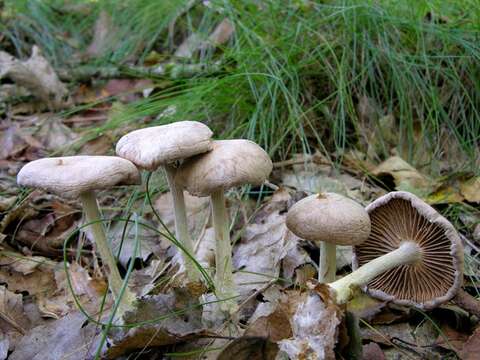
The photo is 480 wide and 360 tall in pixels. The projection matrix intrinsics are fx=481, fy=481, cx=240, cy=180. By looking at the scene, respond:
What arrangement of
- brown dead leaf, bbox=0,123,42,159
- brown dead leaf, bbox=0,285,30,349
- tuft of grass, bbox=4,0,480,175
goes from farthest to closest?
brown dead leaf, bbox=0,123,42,159, tuft of grass, bbox=4,0,480,175, brown dead leaf, bbox=0,285,30,349

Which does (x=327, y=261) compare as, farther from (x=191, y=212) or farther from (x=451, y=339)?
(x=191, y=212)

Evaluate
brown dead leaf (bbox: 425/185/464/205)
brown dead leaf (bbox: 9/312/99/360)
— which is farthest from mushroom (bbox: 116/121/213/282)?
brown dead leaf (bbox: 425/185/464/205)

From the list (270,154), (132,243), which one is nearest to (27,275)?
(132,243)

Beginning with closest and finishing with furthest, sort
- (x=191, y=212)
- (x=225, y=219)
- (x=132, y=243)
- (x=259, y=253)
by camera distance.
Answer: (x=225, y=219)
(x=259, y=253)
(x=132, y=243)
(x=191, y=212)

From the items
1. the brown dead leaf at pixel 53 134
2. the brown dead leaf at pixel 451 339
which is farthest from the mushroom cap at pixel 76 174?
the brown dead leaf at pixel 53 134

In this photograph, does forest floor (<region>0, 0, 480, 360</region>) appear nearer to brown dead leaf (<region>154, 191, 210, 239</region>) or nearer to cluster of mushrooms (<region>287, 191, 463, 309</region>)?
brown dead leaf (<region>154, 191, 210, 239</region>)

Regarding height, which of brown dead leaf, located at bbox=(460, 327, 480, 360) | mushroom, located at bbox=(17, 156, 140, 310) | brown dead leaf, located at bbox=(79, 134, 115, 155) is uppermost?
mushroom, located at bbox=(17, 156, 140, 310)

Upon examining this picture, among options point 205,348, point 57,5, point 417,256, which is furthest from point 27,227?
point 57,5
